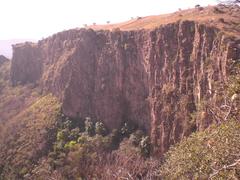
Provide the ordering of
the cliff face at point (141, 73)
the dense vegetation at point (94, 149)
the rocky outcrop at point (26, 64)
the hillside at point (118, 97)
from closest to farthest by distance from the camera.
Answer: the cliff face at point (141, 73), the hillside at point (118, 97), the dense vegetation at point (94, 149), the rocky outcrop at point (26, 64)

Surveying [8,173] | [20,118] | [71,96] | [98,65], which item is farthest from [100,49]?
[8,173]

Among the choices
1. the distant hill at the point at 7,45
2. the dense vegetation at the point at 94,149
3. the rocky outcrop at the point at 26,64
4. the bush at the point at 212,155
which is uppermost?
the bush at the point at 212,155

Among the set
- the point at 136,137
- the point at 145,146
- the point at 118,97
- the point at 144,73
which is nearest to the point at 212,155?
the point at 145,146

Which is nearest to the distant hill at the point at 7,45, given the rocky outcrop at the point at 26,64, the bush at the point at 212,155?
the rocky outcrop at the point at 26,64

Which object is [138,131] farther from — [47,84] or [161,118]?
[47,84]

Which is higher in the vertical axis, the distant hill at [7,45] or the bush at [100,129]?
the bush at [100,129]

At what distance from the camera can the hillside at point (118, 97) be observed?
26.5 meters

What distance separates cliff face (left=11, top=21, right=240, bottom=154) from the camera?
26111 mm

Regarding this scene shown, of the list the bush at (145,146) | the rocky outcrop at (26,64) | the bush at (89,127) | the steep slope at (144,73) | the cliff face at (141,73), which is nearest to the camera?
the steep slope at (144,73)

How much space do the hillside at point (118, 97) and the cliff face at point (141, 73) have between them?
3.5 inches

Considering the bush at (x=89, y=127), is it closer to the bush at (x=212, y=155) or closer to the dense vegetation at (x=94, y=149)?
the dense vegetation at (x=94, y=149)

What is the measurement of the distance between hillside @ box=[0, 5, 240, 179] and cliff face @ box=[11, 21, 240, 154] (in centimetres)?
9

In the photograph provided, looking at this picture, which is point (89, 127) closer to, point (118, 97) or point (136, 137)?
point (118, 97)

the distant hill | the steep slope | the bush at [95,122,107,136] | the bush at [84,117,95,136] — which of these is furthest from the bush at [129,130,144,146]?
the distant hill
